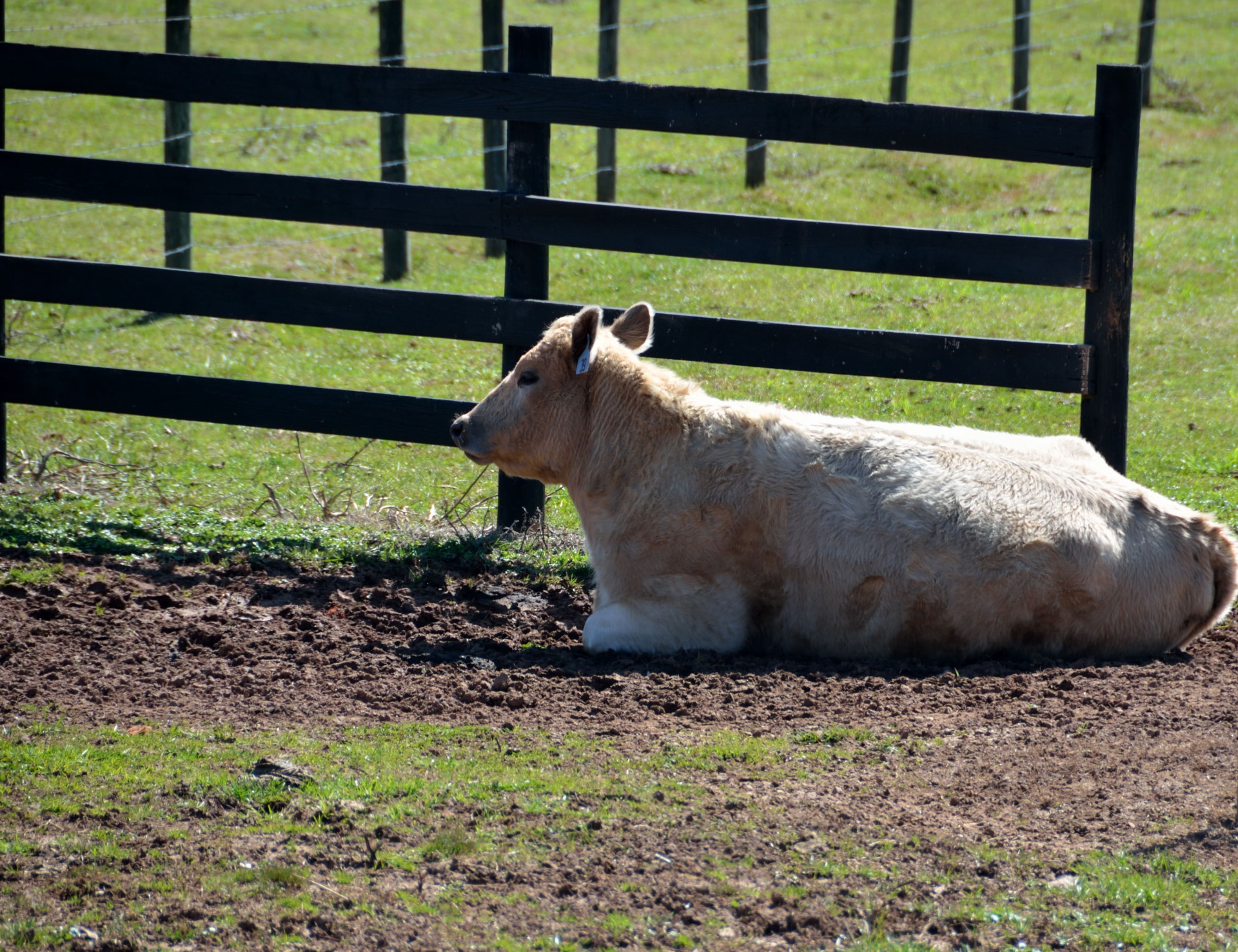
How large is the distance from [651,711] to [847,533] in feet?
4.80

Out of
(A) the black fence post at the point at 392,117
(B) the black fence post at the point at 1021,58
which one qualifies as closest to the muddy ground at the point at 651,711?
(A) the black fence post at the point at 392,117

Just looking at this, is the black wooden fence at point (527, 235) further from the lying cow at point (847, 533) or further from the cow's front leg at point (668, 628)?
the cow's front leg at point (668, 628)

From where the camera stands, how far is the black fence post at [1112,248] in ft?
24.8

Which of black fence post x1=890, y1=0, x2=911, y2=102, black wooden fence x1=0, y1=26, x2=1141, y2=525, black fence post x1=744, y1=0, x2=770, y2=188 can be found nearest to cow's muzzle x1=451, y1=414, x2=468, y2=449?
black wooden fence x1=0, y1=26, x2=1141, y2=525

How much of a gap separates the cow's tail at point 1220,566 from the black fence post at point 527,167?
3.97m

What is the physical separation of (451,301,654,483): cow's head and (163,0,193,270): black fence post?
8798 mm

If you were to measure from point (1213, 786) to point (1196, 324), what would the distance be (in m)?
10.7

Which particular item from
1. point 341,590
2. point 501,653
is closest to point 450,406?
point 341,590

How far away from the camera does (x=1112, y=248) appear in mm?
7598

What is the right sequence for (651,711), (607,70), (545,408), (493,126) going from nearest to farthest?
(651,711) → (545,408) → (607,70) → (493,126)

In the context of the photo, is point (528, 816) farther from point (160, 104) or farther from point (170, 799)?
point (160, 104)

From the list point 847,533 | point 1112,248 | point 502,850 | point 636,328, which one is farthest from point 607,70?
point 502,850

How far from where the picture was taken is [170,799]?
4.83 meters

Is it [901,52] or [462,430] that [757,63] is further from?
[462,430]
